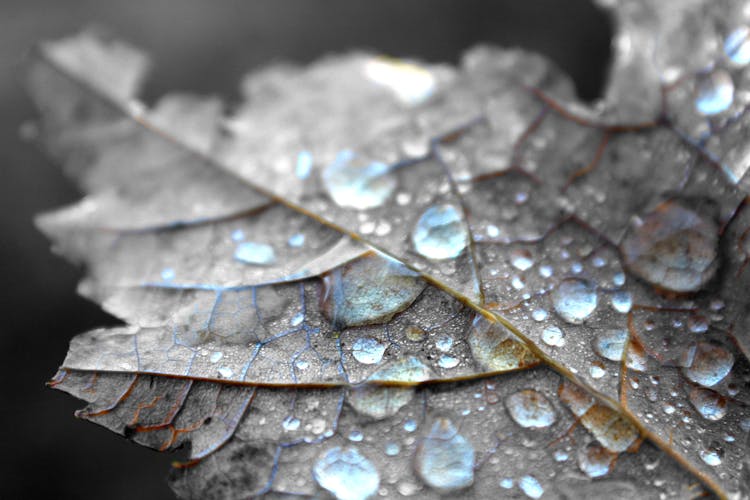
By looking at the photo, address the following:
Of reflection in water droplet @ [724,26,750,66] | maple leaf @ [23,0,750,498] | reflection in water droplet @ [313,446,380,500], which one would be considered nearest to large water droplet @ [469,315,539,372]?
maple leaf @ [23,0,750,498]

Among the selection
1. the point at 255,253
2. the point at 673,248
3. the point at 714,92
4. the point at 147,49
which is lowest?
the point at 147,49

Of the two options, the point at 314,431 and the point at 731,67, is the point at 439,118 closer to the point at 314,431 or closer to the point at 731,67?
the point at 731,67

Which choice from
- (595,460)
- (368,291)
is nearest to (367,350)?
(368,291)

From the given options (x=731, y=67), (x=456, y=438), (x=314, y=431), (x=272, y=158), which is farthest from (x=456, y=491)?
(x=731, y=67)

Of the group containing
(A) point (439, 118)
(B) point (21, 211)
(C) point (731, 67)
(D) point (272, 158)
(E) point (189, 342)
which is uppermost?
(C) point (731, 67)

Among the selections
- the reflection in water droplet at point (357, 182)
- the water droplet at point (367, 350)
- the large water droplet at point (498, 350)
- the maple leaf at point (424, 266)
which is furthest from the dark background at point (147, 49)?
the large water droplet at point (498, 350)

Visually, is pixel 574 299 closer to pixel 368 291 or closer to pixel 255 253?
pixel 368 291

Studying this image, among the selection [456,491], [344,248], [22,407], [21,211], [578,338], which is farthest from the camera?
[21,211]
